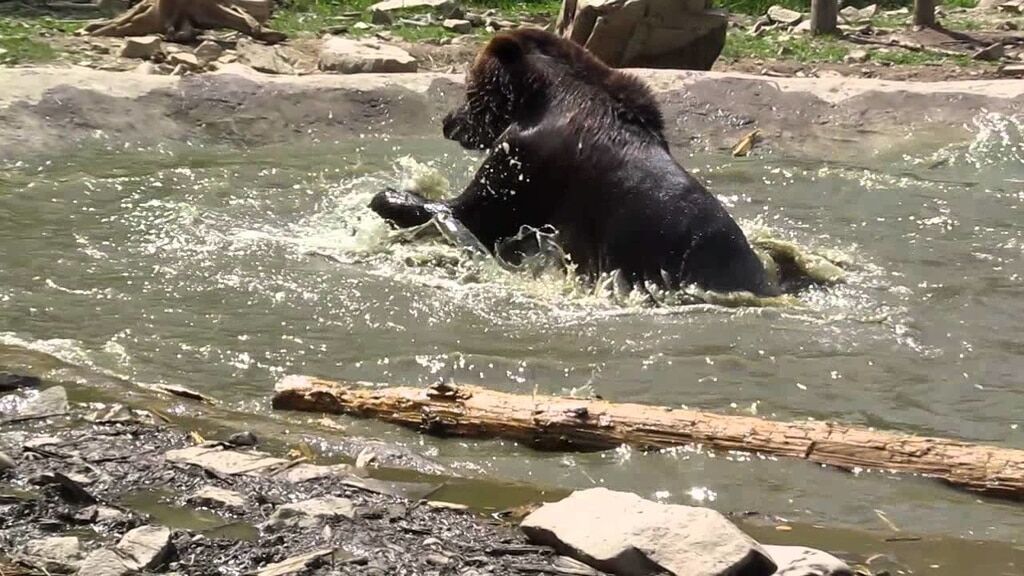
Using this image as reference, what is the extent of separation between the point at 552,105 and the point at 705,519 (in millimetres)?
3998

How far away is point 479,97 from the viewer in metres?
7.75

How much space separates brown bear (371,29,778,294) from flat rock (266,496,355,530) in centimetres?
304

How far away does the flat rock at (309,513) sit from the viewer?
397cm

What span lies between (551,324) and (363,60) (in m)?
6.25

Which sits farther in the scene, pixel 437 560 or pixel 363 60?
pixel 363 60

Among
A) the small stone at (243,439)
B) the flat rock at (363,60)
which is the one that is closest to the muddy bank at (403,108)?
the flat rock at (363,60)

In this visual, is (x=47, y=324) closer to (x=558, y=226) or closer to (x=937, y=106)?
(x=558, y=226)

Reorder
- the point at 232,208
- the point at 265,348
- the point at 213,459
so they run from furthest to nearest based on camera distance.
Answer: the point at 232,208, the point at 265,348, the point at 213,459

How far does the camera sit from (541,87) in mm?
7477

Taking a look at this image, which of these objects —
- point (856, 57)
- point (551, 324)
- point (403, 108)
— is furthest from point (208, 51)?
point (551, 324)

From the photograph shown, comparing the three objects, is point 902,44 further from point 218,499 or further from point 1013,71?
point 218,499

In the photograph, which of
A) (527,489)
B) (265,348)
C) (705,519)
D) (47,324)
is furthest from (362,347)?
(705,519)

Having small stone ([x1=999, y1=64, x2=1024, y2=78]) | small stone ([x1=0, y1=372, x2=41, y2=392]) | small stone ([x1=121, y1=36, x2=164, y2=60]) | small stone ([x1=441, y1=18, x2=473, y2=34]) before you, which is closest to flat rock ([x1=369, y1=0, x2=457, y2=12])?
small stone ([x1=441, y1=18, x2=473, y2=34])

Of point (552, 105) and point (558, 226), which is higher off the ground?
point (552, 105)
